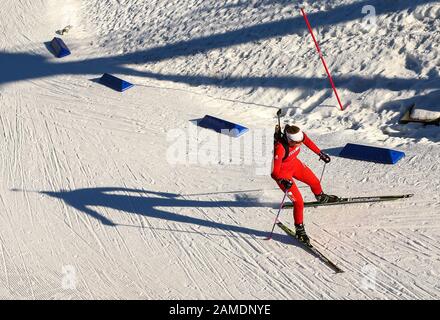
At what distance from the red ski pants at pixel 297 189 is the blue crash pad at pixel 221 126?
2.70 m

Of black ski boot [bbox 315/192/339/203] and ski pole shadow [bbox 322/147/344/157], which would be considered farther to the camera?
ski pole shadow [bbox 322/147/344/157]

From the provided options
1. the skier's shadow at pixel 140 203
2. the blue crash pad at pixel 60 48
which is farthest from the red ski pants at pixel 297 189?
the blue crash pad at pixel 60 48

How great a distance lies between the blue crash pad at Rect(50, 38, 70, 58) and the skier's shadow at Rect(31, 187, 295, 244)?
19.0 feet

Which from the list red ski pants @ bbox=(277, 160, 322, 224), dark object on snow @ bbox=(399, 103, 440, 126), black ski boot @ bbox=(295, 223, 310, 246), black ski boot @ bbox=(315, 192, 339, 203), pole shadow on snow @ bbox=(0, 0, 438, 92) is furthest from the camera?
pole shadow on snow @ bbox=(0, 0, 438, 92)

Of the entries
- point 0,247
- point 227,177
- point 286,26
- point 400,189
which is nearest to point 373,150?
point 400,189

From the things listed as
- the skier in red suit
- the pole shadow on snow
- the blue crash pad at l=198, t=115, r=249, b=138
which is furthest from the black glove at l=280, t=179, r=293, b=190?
the pole shadow on snow

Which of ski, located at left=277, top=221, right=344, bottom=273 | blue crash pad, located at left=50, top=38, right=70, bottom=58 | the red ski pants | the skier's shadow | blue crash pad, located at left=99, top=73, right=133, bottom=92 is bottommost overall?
ski, located at left=277, top=221, right=344, bottom=273

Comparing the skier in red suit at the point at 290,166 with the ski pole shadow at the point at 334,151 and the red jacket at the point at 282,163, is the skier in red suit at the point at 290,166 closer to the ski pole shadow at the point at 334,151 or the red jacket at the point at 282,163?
the red jacket at the point at 282,163

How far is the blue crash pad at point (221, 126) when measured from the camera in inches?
407

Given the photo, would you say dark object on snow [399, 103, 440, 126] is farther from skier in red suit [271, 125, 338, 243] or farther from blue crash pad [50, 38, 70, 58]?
blue crash pad [50, 38, 70, 58]

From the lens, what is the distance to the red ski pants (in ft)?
24.1

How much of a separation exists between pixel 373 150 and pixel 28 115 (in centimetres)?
648

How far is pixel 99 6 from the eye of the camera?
16344 mm

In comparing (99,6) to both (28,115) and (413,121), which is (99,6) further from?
(413,121)
